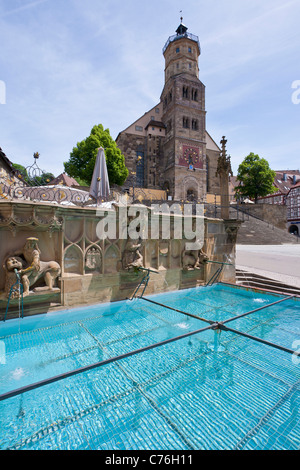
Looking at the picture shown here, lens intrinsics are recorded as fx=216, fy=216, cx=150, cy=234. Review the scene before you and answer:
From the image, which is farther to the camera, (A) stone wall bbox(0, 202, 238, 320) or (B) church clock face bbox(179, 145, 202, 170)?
(B) church clock face bbox(179, 145, 202, 170)

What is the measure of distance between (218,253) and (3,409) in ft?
23.3

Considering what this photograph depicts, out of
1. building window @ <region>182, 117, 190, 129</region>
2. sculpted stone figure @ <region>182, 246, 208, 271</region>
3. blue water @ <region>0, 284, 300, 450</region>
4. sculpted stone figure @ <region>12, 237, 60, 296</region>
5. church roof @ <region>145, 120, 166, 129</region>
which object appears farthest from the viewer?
church roof @ <region>145, 120, 166, 129</region>

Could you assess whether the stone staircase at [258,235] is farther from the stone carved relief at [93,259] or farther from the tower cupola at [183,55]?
Answer: the tower cupola at [183,55]

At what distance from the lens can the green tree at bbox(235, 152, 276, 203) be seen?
35406mm

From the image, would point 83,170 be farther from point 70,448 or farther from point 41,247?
point 70,448

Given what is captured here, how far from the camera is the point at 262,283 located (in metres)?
7.49

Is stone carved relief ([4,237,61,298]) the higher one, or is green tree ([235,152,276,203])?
green tree ([235,152,276,203])

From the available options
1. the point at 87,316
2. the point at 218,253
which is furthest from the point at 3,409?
the point at 218,253

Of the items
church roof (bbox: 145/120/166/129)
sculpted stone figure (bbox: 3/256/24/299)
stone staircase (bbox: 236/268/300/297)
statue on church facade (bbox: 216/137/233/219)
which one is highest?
church roof (bbox: 145/120/166/129)

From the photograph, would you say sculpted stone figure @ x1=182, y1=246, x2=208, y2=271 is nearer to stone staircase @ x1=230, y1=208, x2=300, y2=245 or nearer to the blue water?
the blue water

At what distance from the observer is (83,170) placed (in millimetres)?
24500

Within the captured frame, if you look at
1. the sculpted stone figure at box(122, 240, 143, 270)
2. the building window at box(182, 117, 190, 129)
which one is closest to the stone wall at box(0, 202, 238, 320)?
the sculpted stone figure at box(122, 240, 143, 270)

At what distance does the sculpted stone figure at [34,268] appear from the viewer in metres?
4.33

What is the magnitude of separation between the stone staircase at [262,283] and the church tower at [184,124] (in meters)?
22.9
